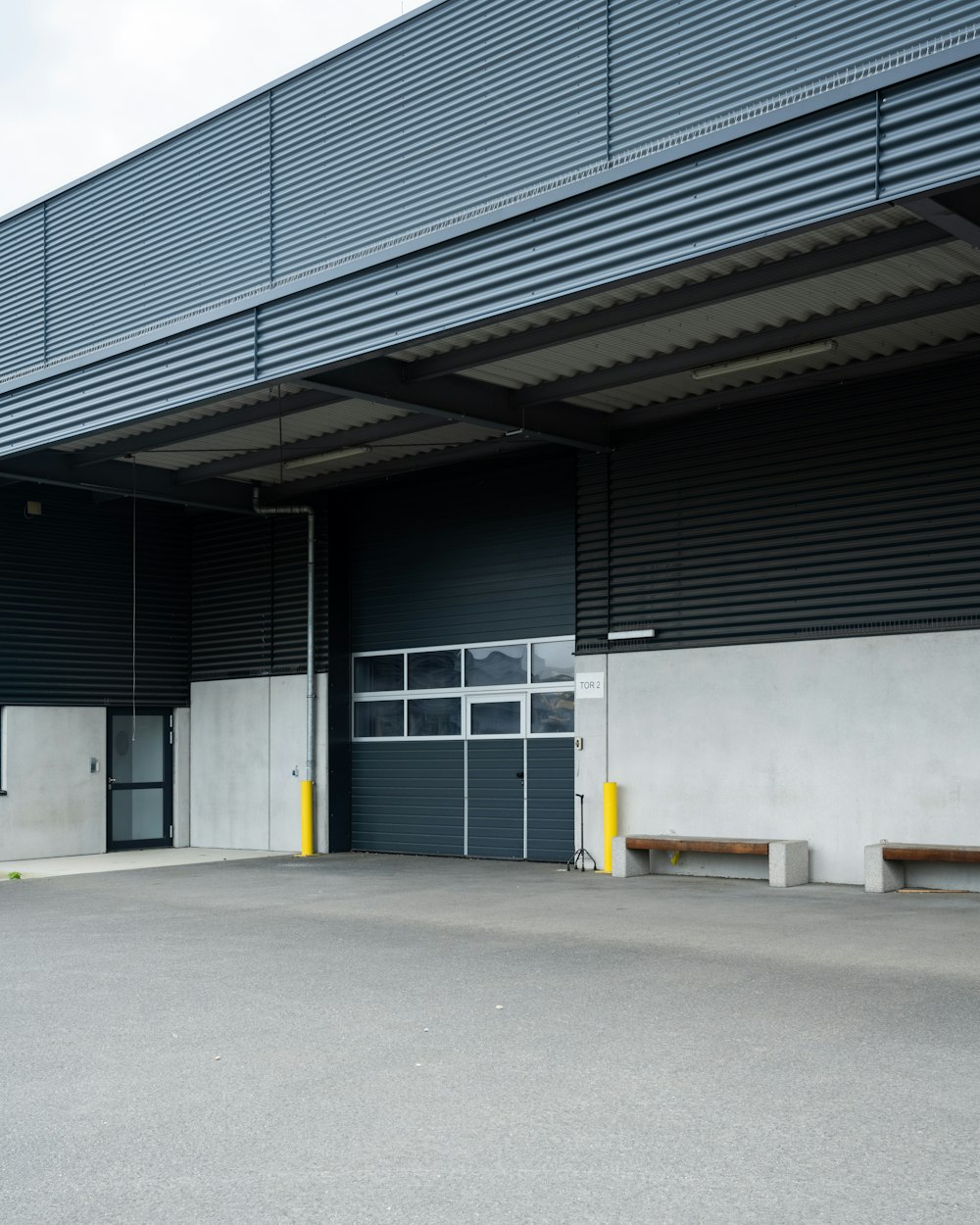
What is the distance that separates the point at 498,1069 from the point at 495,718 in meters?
10.9

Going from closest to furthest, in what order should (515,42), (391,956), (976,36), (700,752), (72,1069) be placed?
(72,1069) → (976,36) → (391,956) → (515,42) → (700,752)

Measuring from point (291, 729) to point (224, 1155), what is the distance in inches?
553

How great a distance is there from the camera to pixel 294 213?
13.0 m

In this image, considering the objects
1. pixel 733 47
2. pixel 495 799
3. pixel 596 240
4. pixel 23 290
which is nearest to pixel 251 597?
pixel 495 799

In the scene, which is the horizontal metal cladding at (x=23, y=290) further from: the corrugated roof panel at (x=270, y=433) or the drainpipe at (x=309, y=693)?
the drainpipe at (x=309, y=693)

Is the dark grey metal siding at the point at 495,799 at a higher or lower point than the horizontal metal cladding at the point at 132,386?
lower

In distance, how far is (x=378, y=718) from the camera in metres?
18.2

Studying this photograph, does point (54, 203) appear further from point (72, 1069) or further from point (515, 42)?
point (72, 1069)

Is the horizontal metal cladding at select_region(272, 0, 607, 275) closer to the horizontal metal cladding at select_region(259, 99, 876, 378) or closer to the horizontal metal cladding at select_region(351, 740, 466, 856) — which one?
the horizontal metal cladding at select_region(259, 99, 876, 378)

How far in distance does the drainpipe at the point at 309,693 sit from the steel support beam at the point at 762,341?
16.9 feet

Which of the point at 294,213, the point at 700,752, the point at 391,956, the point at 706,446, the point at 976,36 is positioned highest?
the point at 294,213

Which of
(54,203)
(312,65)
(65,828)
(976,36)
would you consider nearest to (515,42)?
(312,65)

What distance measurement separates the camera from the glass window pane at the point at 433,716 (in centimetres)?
1723

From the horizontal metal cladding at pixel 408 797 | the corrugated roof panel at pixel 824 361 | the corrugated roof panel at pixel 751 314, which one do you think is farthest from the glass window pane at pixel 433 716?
the corrugated roof panel at pixel 751 314
